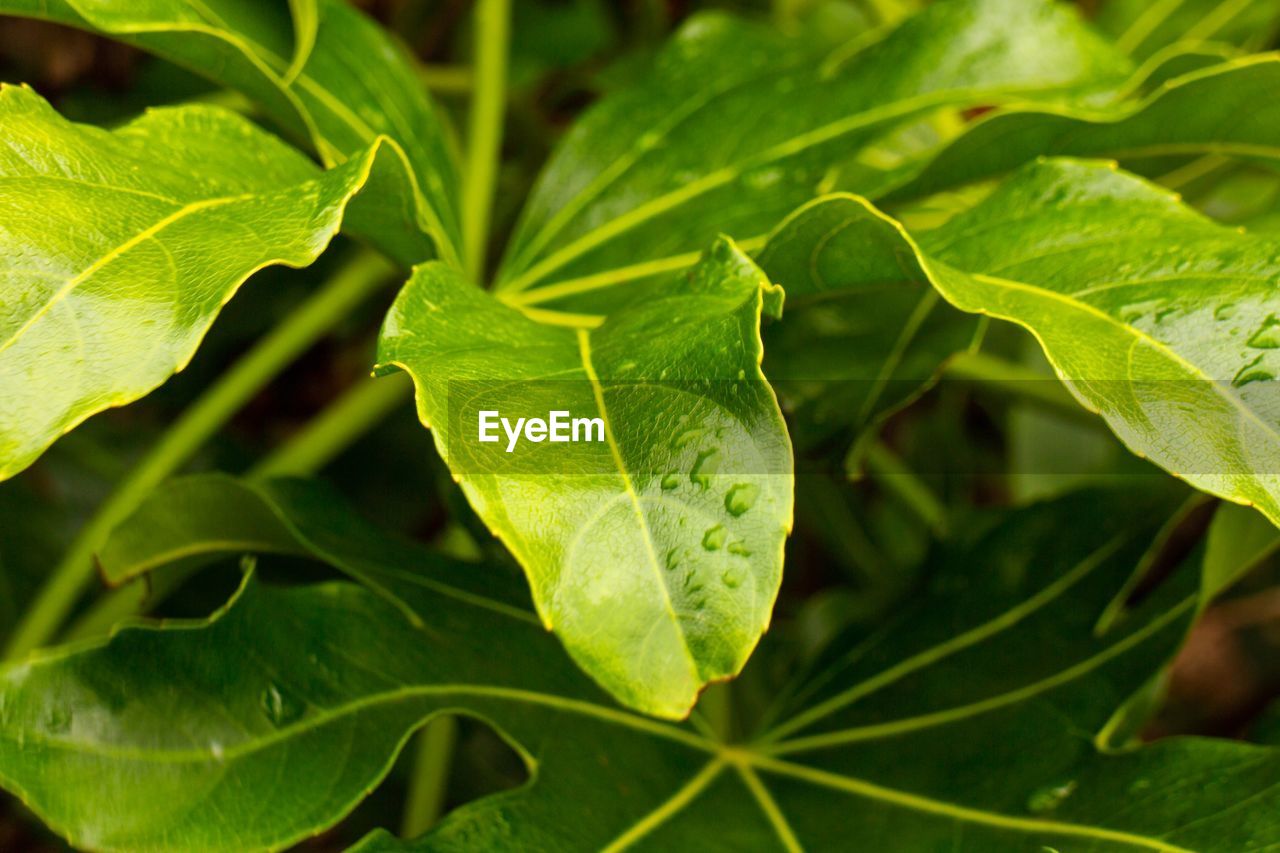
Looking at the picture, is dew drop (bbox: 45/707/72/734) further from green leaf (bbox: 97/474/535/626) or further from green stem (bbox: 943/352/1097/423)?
green stem (bbox: 943/352/1097/423)

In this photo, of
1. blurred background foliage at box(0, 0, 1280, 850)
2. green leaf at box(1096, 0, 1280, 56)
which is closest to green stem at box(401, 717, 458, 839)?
blurred background foliage at box(0, 0, 1280, 850)

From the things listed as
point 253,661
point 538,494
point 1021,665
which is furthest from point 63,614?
point 1021,665

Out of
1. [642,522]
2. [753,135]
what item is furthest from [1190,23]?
[642,522]

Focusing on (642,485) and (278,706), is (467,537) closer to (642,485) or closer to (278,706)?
(278,706)

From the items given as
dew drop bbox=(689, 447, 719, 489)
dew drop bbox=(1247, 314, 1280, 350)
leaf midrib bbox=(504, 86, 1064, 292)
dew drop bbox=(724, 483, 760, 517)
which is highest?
leaf midrib bbox=(504, 86, 1064, 292)

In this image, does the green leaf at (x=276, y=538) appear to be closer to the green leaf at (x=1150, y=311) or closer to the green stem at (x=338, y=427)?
the green stem at (x=338, y=427)

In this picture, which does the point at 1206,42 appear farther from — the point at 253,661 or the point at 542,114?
the point at 253,661
